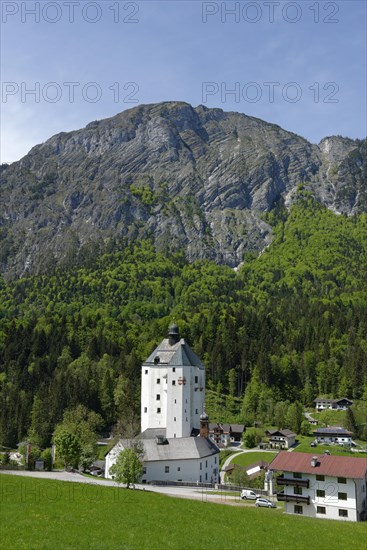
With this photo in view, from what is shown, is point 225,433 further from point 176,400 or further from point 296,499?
point 296,499

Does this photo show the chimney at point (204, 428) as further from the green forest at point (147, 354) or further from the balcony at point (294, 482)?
the balcony at point (294, 482)

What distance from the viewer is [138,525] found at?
31.3 metres

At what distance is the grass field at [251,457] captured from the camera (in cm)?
8778

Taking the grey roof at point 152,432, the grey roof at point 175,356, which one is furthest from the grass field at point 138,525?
the grey roof at point 175,356

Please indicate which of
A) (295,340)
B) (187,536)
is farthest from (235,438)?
(187,536)

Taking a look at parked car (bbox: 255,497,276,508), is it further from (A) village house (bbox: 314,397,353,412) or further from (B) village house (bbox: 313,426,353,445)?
(A) village house (bbox: 314,397,353,412)

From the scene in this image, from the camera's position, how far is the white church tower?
94.5 m

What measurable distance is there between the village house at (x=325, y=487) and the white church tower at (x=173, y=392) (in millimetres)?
41281

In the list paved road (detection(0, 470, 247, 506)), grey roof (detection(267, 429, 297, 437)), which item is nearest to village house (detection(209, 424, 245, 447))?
grey roof (detection(267, 429, 297, 437))

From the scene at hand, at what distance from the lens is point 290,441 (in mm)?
99562

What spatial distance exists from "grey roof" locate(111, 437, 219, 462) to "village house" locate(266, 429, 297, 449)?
26328 mm

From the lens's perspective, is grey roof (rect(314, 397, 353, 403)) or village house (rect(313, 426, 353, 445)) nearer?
village house (rect(313, 426, 353, 445))

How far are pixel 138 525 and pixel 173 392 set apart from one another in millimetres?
64935

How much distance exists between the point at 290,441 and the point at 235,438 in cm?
1322
